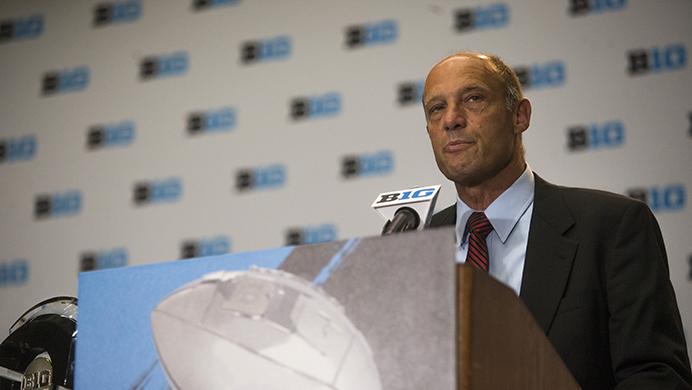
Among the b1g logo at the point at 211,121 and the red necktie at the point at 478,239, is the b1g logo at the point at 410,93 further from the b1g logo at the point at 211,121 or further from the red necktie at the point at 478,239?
the red necktie at the point at 478,239

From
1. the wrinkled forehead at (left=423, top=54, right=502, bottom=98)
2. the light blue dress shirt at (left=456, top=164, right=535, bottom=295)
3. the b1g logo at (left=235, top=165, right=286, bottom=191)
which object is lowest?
the b1g logo at (left=235, top=165, right=286, bottom=191)

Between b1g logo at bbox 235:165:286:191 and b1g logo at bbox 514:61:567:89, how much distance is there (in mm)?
1020

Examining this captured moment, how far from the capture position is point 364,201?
3322 millimetres

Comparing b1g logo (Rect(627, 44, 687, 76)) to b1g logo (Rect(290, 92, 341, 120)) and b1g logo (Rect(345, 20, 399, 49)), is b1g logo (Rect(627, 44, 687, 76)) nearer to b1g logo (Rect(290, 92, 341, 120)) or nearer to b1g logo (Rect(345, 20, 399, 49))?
b1g logo (Rect(345, 20, 399, 49))

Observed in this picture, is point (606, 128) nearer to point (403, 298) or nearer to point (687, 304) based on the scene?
point (687, 304)

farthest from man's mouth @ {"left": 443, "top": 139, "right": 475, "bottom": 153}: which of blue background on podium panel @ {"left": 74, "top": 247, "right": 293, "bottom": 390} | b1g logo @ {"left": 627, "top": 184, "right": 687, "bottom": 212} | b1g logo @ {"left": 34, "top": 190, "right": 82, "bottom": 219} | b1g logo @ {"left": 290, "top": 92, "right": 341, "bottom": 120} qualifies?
b1g logo @ {"left": 34, "top": 190, "right": 82, "bottom": 219}

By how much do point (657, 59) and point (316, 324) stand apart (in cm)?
Result: 243

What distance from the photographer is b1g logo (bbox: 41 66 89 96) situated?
3992 mm

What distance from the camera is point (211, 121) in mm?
3682

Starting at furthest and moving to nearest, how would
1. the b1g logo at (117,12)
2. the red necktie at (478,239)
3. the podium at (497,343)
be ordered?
the b1g logo at (117,12) < the red necktie at (478,239) < the podium at (497,343)

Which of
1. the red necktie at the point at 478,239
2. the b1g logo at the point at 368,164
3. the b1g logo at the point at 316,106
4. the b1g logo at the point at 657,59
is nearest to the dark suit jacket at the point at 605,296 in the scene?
the red necktie at the point at 478,239

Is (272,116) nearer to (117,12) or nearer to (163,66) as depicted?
(163,66)

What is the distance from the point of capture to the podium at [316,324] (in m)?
0.95

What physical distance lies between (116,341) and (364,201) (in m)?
2.22
